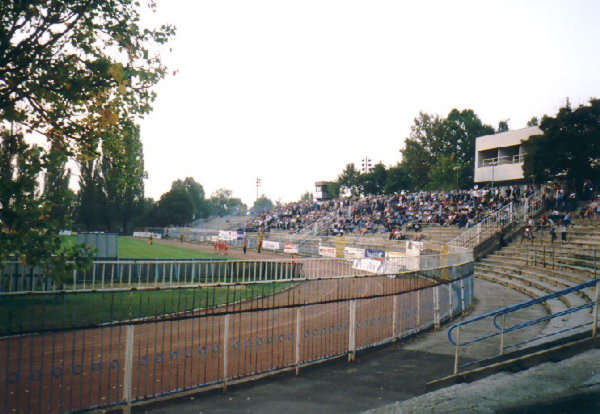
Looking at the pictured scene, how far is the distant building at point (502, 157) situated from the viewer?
41931mm

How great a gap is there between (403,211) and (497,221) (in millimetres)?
11809

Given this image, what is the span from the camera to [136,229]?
87.7 meters

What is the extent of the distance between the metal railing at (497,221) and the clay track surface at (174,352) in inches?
673

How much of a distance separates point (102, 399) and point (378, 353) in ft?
21.0

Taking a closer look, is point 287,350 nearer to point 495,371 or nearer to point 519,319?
point 495,371

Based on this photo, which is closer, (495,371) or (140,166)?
(495,371)

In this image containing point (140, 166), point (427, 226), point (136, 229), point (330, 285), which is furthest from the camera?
point (136, 229)

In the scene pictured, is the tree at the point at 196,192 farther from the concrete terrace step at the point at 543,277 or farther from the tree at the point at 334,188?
the concrete terrace step at the point at 543,277

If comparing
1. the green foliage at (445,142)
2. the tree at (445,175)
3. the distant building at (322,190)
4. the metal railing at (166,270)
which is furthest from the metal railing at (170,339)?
the distant building at (322,190)

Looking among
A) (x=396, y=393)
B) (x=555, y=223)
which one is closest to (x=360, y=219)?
(x=555, y=223)

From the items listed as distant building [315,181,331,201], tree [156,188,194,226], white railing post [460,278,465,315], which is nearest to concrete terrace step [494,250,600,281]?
white railing post [460,278,465,315]

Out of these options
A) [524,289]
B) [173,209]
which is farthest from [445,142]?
[524,289]

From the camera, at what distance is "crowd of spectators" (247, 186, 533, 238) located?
114 feet

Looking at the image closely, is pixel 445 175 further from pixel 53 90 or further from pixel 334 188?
pixel 53 90
